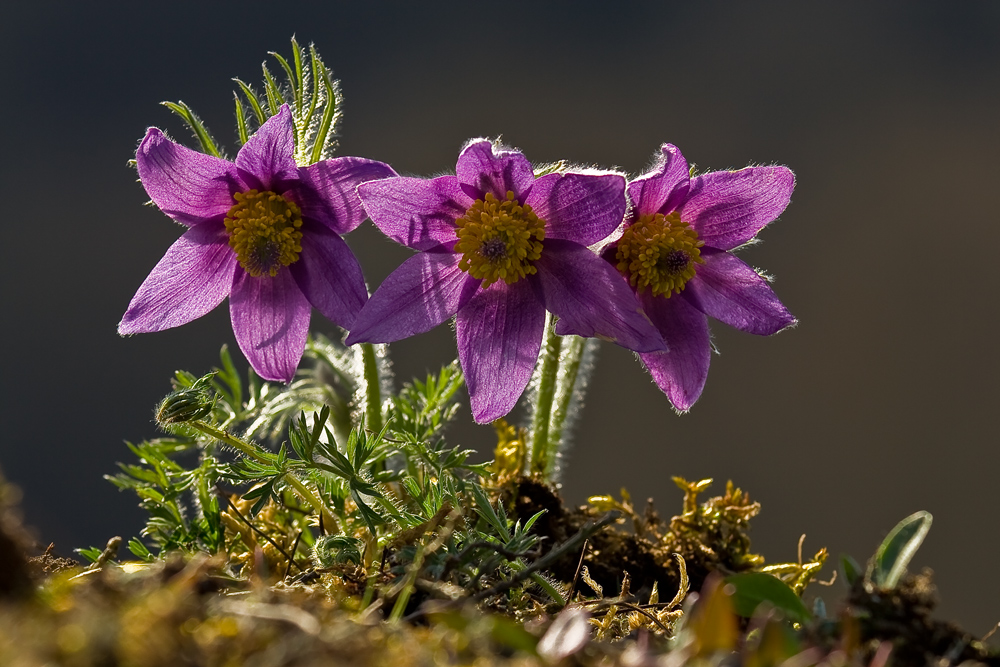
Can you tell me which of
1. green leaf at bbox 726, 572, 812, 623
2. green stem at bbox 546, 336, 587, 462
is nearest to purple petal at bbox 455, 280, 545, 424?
green stem at bbox 546, 336, 587, 462

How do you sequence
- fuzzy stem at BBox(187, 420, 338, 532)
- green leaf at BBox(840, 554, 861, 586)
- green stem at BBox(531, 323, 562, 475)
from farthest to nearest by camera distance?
1. green stem at BBox(531, 323, 562, 475)
2. fuzzy stem at BBox(187, 420, 338, 532)
3. green leaf at BBox(840, 554, 861, 586)

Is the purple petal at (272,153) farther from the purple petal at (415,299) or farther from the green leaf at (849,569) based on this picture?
the green leaf at (849,569)

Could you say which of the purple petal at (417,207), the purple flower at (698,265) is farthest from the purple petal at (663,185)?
the purple petal at (417,207)

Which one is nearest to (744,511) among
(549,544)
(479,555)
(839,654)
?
(549,544)

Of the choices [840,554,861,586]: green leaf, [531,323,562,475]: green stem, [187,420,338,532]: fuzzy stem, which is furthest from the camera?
[531,323,562,475]: green stem

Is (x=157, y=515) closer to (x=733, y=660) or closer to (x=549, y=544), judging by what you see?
(x=549, y=544)

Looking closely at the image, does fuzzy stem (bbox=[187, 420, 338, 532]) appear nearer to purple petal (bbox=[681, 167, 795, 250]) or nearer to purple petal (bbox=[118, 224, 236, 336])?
purple petal (bbox=[118, 224, 236, 336])
